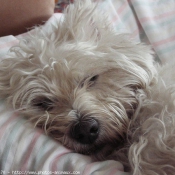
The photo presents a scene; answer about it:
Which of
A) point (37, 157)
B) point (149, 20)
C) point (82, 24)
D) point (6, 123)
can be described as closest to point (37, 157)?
point (37, 157)

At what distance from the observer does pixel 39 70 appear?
946 mm

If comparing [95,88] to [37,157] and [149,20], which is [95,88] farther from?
[149,20]

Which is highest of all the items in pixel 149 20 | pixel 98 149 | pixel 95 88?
pixel 149 20

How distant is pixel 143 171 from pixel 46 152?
0.82 ft

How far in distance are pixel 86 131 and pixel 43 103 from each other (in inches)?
8.9

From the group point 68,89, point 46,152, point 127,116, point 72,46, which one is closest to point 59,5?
point 72,46

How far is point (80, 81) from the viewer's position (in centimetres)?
94

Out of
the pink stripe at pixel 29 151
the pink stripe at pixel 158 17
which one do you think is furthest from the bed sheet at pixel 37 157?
the pink stripe at pixel 158 17

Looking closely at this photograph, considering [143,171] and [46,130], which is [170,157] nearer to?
[143,171]

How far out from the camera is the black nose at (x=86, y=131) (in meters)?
0.82

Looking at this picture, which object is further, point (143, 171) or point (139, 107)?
point (139, 107)

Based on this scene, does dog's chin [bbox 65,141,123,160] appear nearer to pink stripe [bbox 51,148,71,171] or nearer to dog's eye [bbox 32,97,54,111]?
pink stripe [bbox 51,148,71,171]

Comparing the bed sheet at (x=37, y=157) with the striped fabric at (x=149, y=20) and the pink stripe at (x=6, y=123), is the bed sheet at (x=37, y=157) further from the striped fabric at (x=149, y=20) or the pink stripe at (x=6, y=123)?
the striped fabric at (x=149, y=20)

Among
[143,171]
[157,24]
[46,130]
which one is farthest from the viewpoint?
[157,24]
